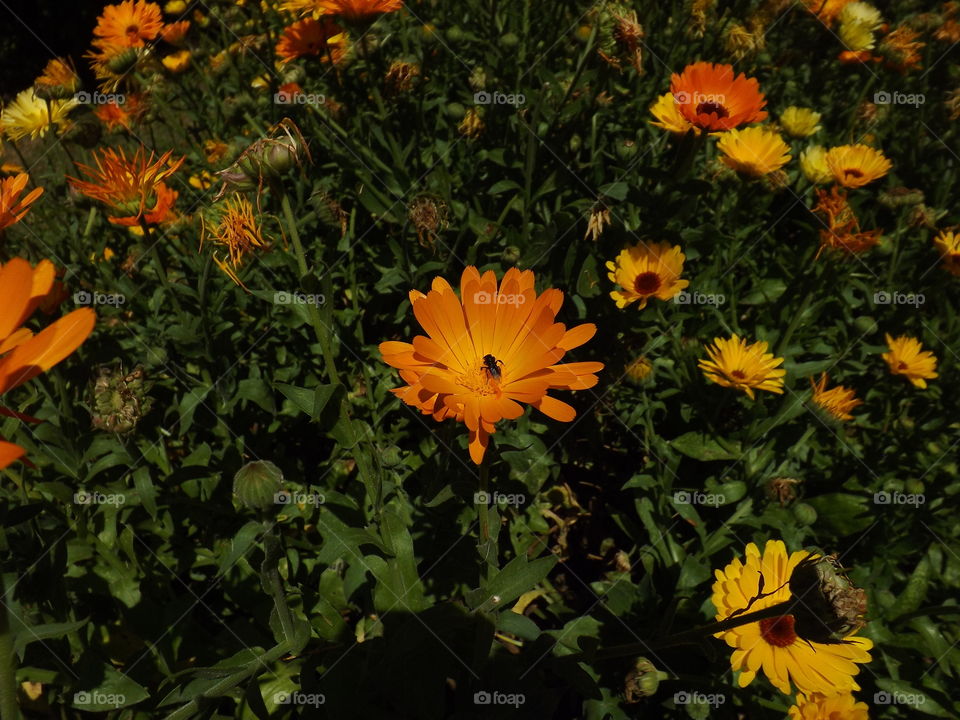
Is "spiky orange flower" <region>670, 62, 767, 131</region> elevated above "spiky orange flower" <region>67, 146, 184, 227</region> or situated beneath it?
situated beneath

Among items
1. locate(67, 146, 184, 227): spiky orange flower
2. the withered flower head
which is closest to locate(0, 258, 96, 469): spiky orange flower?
locate(67, 146, 184, 227): spiky orange flower

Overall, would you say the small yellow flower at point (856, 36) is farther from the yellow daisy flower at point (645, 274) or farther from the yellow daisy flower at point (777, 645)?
the yellow daisy flower at point (777, 645)

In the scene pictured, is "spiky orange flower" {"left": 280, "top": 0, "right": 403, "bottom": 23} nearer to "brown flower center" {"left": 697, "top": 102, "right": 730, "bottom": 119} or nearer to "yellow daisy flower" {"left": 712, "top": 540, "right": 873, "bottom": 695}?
"brown flower center" {"left": 697, "top": 102, "right": 730, "bottom": 119}

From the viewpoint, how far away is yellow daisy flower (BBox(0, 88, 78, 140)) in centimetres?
256

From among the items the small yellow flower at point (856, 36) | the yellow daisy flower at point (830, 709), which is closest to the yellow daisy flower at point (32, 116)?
the yellow daisy flower at point (830, 709)

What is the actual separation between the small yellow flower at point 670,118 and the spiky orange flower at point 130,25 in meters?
2.17

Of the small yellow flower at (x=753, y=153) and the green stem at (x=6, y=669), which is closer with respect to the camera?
the green stem at (x=6, y=669)

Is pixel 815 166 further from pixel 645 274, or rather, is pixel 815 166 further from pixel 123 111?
pixel 123 111

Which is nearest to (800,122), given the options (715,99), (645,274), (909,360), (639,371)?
(715,99)

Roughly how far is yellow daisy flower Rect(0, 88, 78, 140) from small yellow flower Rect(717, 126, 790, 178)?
279cm

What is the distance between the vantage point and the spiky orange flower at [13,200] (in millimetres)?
1041

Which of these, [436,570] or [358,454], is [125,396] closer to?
[358,454]

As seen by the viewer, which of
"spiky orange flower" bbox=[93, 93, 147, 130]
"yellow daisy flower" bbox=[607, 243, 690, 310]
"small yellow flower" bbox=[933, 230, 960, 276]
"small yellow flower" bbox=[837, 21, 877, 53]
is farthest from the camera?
"small yellow flower" bbox=[837, 21, 877, 53]

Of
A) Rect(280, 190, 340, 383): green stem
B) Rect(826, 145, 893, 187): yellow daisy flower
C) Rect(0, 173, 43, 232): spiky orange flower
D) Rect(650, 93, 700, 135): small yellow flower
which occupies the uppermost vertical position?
Rect(0, 173, 43, 232): spiky orange flower
